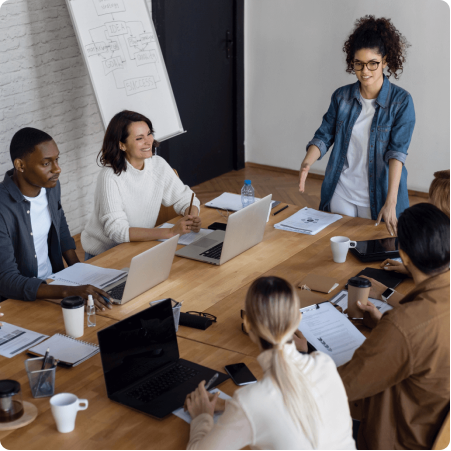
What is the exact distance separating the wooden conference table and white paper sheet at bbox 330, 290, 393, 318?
5 cm

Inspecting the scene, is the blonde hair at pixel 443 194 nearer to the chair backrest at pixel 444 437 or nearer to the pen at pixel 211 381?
the chair backrest at pixel 444 437

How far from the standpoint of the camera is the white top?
1.33 m

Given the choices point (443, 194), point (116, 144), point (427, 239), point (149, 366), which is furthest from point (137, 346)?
point (116, 144)

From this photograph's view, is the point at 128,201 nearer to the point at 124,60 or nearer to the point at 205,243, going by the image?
the point at 205,243

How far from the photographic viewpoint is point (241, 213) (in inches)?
98.6

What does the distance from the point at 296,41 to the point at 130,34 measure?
1.97 metres

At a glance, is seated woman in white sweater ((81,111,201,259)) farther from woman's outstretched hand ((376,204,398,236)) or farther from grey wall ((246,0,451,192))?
grey wall ((246,0,451,192))

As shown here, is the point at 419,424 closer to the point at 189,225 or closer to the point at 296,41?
the point at 189,225

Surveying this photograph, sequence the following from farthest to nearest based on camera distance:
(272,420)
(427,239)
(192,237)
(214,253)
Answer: (192,237) < (214,253) < (427,239) < (272,420)

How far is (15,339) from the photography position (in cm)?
200

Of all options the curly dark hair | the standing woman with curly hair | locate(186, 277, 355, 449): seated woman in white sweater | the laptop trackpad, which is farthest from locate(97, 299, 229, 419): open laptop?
the curly dark hair

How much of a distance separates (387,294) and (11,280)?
1439mm

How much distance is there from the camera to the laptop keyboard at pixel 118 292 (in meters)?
2.26

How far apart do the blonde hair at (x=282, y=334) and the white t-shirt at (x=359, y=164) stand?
187cm
